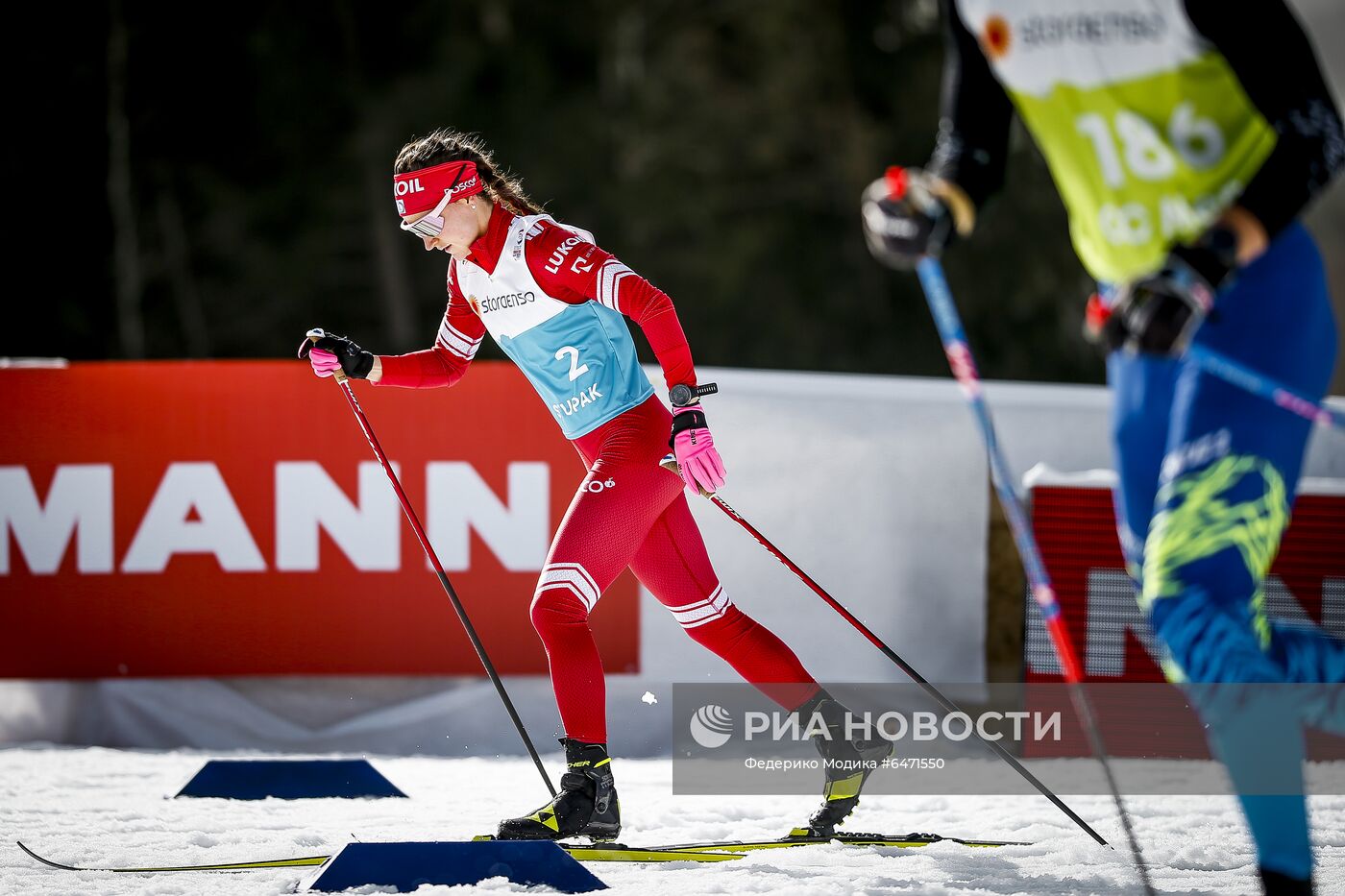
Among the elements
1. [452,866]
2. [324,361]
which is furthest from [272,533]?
[452,866]

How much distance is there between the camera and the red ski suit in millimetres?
3850

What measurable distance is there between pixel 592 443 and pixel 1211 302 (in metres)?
1.93

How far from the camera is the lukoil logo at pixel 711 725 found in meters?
4.75

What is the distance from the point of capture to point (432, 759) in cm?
579

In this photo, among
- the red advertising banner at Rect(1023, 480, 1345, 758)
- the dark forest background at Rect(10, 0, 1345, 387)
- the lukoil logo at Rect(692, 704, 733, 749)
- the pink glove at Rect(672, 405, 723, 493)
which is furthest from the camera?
the dark forest background at Rect(10, 0, 1345, 387)

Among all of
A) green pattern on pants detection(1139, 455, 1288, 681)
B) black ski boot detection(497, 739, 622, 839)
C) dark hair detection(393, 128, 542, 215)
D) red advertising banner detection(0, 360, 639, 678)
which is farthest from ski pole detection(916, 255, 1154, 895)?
red advertising banner detection(0, 360, 639, 678)

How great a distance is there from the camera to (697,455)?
381 centimetres

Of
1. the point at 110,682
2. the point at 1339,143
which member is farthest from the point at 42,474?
the point at 1339,143

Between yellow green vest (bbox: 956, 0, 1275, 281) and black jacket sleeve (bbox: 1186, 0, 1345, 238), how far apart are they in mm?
43

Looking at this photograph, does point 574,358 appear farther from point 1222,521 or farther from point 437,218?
point 1222,521

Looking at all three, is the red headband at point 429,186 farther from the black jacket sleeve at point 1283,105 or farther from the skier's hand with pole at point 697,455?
the black jacket sleeve at point 1283,105

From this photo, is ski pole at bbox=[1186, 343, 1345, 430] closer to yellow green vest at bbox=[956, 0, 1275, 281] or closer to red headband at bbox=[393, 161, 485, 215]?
yellow green vest at bbox=[956, 0, 1275, 281]

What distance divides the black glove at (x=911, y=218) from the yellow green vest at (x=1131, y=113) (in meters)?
0.24

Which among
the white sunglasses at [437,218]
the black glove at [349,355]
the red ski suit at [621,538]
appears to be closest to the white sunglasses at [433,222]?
the white sunglasses at [437,218]
